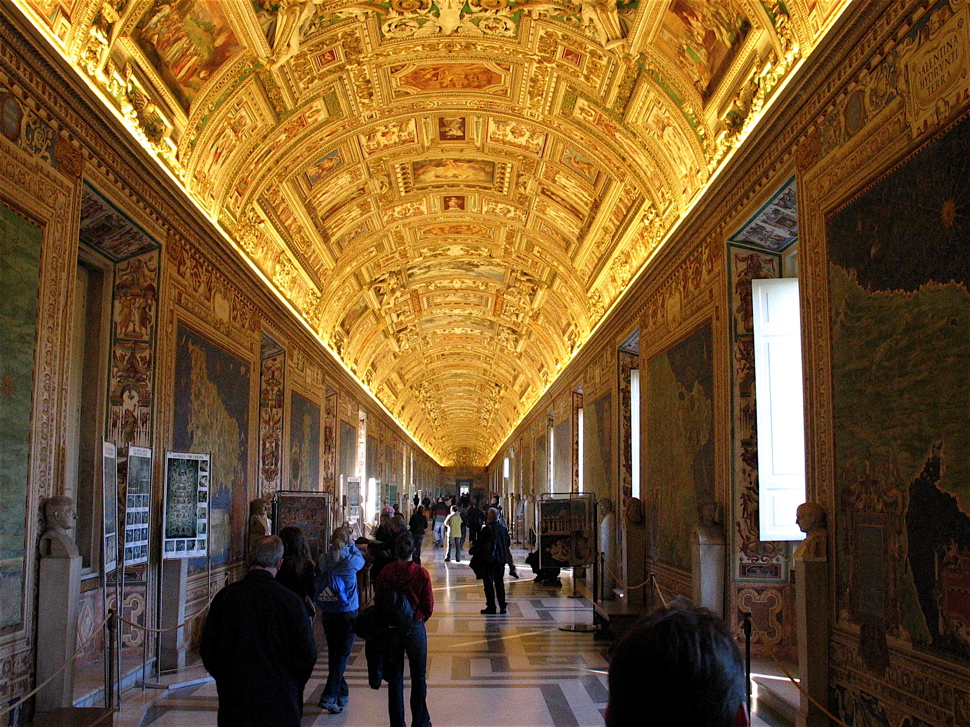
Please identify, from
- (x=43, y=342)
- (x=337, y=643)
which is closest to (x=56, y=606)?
(x=43, y=342)

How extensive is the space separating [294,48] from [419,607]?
8.26 metres

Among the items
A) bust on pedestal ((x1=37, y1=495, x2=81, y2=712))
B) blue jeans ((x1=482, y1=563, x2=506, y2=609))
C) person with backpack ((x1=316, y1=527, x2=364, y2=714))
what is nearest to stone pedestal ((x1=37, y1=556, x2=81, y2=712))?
bust on pedestal ((x1=37, y1=495, x2=81, y2=712))

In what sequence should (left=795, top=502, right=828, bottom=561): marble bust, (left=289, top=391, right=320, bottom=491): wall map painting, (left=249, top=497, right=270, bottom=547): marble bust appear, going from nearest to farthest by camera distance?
(left=795, top=502, right=828, bottom=561): marble bust, (left=249, top=497, right=270, bottom=547): marble bust, (left=289, top=391, right=320, bottom=491): wall map painting

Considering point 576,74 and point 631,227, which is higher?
point 576,74

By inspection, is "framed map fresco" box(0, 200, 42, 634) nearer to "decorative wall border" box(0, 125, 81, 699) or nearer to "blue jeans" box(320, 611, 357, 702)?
"decorative wall border" box(0, 125, 81, 699)

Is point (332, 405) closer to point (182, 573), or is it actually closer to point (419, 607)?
point (182, 573)

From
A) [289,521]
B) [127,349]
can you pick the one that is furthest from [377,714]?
[289,521]

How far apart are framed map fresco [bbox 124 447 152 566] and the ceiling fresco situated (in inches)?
158

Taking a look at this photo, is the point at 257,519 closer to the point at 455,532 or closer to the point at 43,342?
the point at 43,342

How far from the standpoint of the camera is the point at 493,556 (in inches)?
634

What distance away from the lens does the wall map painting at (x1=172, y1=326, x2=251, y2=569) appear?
1202cm

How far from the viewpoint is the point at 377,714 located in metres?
9.07

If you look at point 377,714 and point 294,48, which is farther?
point 294,48

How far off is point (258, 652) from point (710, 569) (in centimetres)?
687
